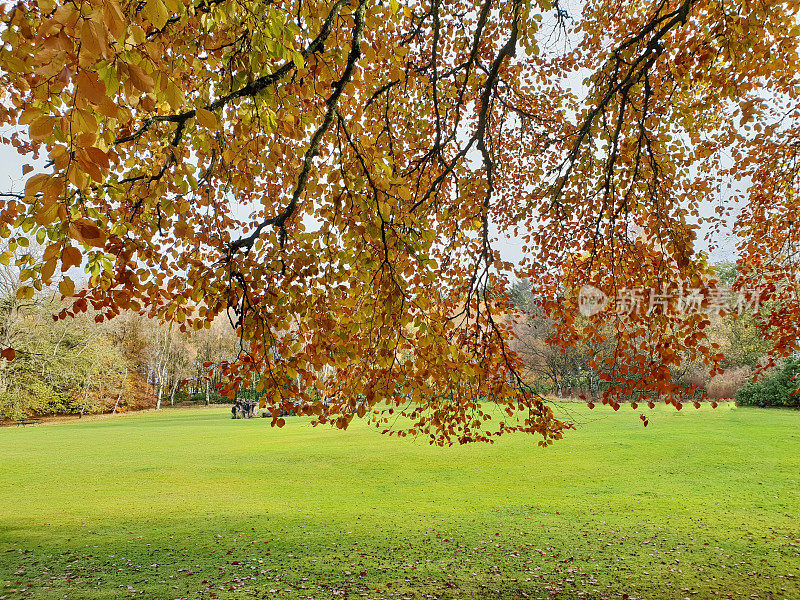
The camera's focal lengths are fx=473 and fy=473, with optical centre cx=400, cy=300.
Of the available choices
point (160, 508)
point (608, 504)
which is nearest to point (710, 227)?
point (608, 504)

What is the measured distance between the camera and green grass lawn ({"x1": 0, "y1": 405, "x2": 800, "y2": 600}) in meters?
5.91

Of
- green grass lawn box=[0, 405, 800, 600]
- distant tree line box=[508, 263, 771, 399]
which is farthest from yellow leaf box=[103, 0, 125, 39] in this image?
distant tree line box=[508, 263, 771, 399]

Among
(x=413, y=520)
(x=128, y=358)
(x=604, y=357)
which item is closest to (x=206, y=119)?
(x=413, y=520)

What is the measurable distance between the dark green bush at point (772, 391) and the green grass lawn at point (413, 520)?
8047mm

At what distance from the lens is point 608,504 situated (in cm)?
934

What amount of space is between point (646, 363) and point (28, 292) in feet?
18.8

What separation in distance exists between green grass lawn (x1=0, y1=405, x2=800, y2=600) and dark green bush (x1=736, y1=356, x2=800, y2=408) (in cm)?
805

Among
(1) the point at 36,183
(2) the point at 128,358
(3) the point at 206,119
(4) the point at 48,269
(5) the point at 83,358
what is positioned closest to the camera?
(1) the point at 36,183

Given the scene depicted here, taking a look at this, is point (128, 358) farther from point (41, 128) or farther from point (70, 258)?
point (41, 128)

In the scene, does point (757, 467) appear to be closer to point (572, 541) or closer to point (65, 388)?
point (572, 541)

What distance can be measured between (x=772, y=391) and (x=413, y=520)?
2385 cm

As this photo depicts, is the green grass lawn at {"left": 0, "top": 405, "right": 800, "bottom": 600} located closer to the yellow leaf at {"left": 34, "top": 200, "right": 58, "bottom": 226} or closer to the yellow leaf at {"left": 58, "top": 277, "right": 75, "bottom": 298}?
the yellow leaf at {"left": 58, "top": 277, "right": 75, "bottom": 298}

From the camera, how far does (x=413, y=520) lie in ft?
28.2

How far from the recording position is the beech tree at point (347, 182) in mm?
1883
